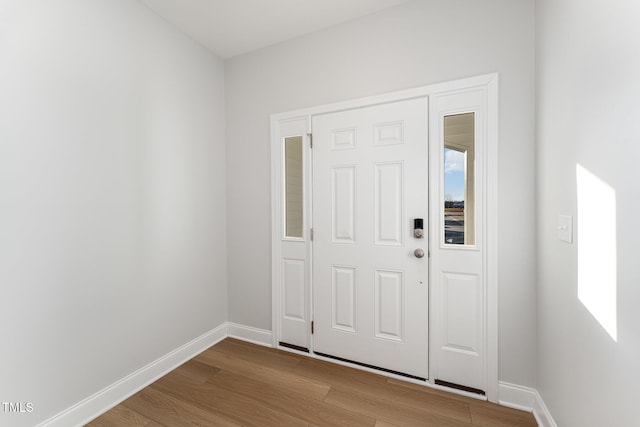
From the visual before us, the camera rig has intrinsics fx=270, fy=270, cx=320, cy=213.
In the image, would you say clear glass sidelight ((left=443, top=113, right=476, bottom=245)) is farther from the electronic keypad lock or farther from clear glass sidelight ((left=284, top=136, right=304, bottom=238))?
clear glass sidelight ((left=284, top=136, right=304, bottom=238))

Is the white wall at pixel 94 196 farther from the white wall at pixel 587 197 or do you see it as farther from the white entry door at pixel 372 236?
the white wall at pixel 587 197

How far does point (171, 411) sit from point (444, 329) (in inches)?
75.4

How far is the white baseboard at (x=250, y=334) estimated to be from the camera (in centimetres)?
261

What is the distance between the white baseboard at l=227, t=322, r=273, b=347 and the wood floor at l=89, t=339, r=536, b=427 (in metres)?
0.34

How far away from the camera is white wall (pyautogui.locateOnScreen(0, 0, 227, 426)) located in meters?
1.41

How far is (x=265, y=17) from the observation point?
2.17 metres

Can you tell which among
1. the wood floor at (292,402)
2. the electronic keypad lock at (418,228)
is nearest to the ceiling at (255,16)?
the electronic keypad lock at (418,228)

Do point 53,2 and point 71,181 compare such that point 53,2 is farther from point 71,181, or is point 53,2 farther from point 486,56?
point 486,56

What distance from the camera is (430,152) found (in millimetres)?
1955

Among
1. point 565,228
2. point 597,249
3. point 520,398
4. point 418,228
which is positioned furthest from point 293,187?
point 520,398

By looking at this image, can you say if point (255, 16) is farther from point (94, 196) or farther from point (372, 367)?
point (372, 367)

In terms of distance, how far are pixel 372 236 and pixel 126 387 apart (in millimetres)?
2072

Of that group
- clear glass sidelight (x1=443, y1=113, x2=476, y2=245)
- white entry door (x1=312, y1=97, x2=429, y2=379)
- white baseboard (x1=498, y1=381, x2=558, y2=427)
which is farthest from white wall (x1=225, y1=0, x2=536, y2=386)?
white entry door (x1=312, y1=97, x2=429, y2=379)

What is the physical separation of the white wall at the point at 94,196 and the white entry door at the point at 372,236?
1177 millimetres
